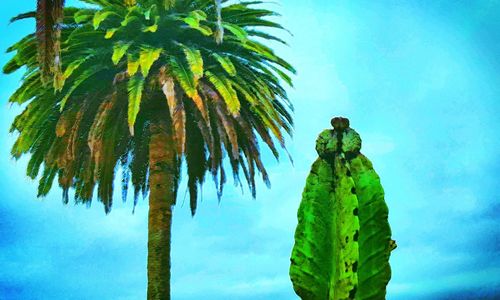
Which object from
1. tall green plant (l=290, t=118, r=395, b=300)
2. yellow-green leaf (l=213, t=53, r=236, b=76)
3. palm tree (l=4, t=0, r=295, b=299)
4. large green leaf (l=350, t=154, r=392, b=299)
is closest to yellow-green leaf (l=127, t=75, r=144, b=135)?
palm tree (l=4, t=0, r=295, b=299)

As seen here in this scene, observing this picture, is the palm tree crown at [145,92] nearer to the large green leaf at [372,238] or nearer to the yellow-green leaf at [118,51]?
the yellow-green leaf at [118,51]

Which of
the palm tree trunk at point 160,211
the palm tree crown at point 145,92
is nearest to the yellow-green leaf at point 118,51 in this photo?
the palm tree crown at point 145,92

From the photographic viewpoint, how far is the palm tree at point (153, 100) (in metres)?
16.2

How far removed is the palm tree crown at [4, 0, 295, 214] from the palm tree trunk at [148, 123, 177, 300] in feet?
1.29

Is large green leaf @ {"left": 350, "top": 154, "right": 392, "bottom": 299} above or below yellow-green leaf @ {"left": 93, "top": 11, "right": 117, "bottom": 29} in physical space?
below

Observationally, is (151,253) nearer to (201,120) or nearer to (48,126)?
(201,120)

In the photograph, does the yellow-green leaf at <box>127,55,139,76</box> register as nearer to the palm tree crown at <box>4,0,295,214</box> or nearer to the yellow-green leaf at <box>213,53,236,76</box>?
the palm tree crown at <box>4,0,295,214</box>

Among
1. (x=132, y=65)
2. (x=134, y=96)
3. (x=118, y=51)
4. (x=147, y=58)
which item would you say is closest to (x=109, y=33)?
(x=118, y=51)

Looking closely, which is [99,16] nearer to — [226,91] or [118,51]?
[118,51]

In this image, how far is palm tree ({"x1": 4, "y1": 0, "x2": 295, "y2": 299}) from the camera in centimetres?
1617

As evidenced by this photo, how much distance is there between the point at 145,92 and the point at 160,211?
2979 millimetres

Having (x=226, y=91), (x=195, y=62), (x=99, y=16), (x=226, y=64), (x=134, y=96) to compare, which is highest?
(x=99, y=16)

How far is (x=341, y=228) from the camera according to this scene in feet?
15.8

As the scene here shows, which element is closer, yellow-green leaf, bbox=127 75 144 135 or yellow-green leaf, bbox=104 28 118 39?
yellow-green leaf, bbox=127 75 144 135
